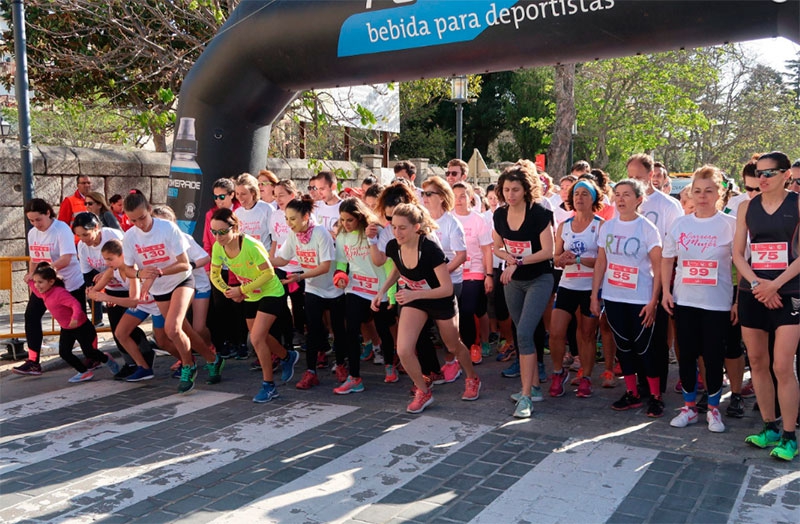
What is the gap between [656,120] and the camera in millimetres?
31703

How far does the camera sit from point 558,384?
22.7 feet

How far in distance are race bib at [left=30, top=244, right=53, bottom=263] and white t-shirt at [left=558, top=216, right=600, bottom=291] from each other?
5.18 meters

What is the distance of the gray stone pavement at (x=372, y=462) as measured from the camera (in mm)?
4426

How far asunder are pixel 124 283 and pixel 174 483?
11.3ft

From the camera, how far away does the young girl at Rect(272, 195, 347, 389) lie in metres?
7.30

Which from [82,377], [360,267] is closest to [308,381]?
[360,267]

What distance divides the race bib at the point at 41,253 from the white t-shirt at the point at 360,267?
3.12 meters

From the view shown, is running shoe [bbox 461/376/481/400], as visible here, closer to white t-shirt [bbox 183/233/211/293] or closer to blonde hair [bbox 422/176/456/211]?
blonde hair [bbox 422/176/456/211]

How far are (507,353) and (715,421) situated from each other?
2.93 metres

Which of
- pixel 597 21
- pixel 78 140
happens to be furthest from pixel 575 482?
pixel 78 140

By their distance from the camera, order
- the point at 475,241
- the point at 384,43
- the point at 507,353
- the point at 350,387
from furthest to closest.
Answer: the point at 507,353
the point at 475,241
the point at 384,43
the point at 350,387

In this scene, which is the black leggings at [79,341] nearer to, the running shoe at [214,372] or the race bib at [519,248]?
the running shoe at [214,372]

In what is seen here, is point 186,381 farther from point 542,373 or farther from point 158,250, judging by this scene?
point 542,373

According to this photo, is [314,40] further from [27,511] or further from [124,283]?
[27,511]
